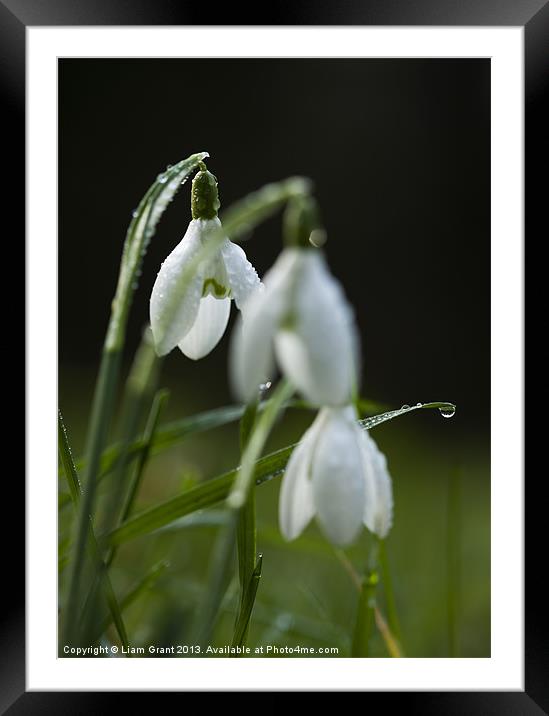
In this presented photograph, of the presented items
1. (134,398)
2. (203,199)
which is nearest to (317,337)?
(134,398)

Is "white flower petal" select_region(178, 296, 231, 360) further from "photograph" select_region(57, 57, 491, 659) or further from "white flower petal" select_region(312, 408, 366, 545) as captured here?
"white flower petal" select_region(312, 408, 366, 545)

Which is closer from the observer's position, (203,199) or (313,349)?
(313,349)

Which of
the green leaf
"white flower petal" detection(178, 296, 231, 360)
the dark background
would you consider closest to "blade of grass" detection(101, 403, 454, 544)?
the green leaf

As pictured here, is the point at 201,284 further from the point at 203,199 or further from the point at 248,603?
the point at 248,603

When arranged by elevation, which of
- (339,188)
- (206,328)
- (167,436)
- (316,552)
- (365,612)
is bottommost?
(316,552)

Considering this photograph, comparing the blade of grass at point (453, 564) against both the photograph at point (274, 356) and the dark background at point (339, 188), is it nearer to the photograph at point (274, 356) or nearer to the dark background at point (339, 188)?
the photograph at point (274, 356)

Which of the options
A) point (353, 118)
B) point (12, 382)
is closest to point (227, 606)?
point (12, 382)

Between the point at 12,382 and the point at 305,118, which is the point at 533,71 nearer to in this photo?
the point at 12,382

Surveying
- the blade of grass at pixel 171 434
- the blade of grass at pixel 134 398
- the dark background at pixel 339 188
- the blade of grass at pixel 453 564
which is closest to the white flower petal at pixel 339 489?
the blade of grass at pixel 134 398
